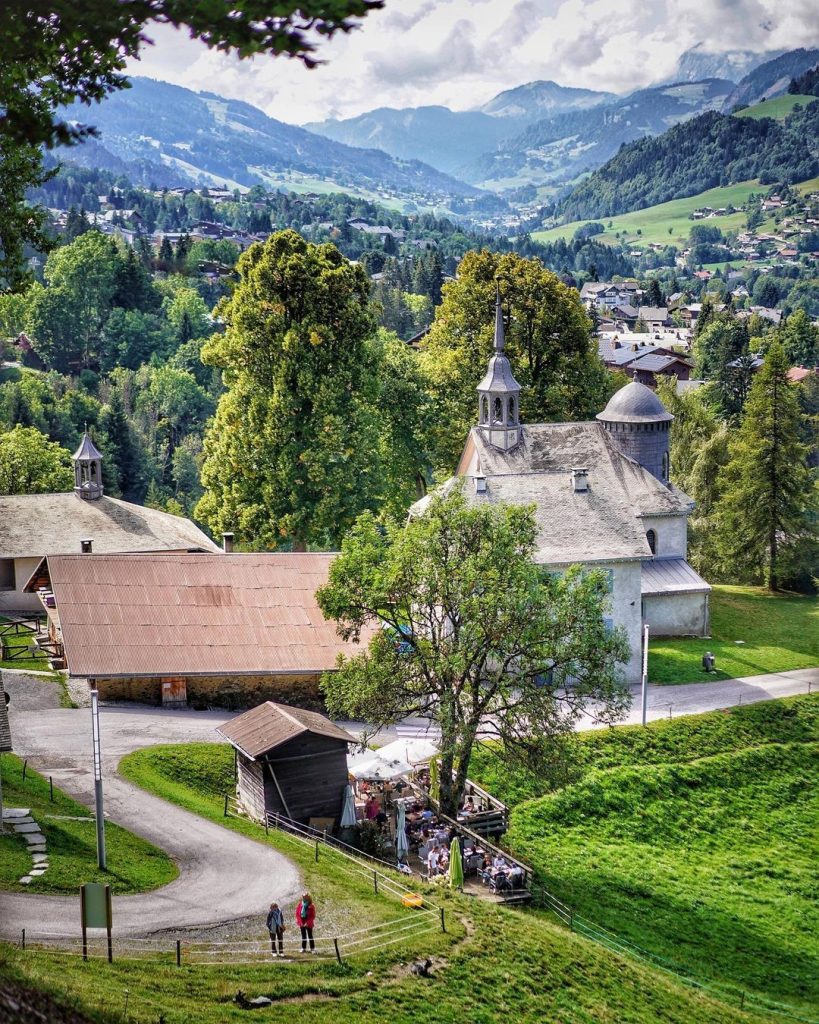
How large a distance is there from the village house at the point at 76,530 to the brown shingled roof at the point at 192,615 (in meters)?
5.97

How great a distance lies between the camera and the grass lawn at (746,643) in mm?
46781

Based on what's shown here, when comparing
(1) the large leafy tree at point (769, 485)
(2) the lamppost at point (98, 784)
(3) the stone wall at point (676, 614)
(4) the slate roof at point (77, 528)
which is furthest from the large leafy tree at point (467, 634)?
(1) the large leafy tree at point (769, 485)

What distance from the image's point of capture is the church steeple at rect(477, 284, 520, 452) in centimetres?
5131

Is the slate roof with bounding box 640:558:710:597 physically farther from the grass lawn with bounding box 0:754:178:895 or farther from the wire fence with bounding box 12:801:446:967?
the grass lawn with bounding box 0:754:178:895

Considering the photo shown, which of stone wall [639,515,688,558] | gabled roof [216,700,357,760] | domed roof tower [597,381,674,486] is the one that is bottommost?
gabled roof [216,700,357,760]

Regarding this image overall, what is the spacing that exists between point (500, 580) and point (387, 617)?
143 inches

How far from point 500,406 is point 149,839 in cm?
2686

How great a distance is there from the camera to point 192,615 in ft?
136

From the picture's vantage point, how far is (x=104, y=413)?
88.9m

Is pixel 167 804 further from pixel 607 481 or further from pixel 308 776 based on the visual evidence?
pixel 607 481

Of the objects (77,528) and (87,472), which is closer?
(77,528)

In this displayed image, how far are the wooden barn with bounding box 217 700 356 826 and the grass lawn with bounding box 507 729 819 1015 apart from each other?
6057 millimetres

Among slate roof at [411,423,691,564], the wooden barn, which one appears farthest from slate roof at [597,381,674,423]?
the wooden barn

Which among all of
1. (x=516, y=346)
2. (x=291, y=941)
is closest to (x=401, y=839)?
(x=291, y=941)
